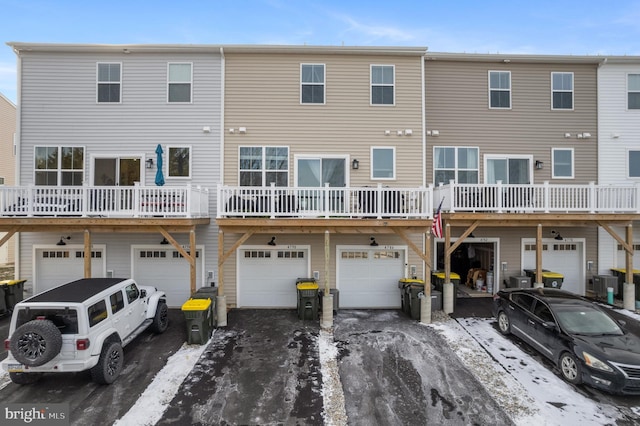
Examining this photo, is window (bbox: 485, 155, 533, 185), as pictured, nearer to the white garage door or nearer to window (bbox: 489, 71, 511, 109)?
window (bbox: 489, 71, 511, 109)

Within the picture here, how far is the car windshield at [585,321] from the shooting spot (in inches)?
255

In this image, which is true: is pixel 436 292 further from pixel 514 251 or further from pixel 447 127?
pixel 447 127

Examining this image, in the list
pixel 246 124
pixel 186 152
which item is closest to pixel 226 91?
pixel 246 124

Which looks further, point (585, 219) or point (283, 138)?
point (283, 138)

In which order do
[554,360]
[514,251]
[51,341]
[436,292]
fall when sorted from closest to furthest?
[51,341], [554,360], [436,292], [514,251]

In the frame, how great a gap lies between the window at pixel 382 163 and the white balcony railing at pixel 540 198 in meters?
1.98

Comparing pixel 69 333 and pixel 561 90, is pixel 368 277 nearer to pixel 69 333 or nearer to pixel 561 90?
pixel 69 333

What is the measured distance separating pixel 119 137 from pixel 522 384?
1358 cm

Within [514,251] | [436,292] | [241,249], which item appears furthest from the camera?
[514,251]

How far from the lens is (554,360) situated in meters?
6.58

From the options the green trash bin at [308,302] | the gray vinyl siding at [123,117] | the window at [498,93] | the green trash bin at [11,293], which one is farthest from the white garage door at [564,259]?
the green trash bin at [11,293]

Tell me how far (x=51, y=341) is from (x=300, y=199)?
6.29 metres

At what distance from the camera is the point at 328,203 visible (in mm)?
9047

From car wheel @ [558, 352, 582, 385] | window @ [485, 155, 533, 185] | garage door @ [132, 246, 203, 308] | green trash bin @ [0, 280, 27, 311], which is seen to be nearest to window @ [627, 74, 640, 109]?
window @ [485, 155, 533, 185]
